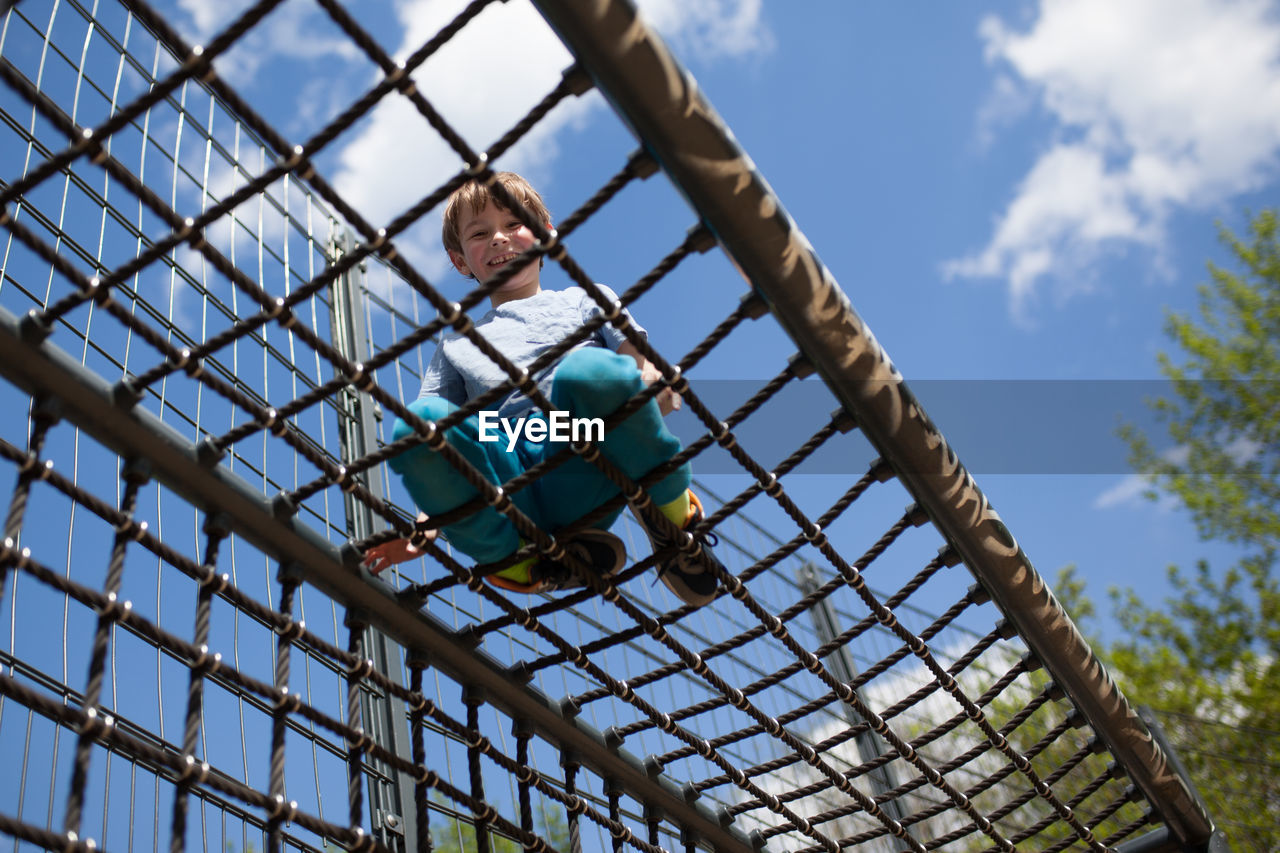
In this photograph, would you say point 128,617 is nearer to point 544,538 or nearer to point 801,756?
point 544,538

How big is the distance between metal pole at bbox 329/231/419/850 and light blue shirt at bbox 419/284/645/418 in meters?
0.13

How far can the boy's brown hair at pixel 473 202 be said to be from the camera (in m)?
1.41

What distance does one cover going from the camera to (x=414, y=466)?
3.11 feet

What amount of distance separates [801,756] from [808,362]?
1.73ft

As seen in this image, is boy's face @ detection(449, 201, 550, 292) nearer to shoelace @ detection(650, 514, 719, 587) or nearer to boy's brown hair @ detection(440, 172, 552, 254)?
boy's brown hair @ detection(440, 172, 552, 254)

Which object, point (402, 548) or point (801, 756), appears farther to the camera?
point (801, 756)

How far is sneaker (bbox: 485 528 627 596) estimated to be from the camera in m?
1.08

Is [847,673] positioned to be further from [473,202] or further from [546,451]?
[546,451]

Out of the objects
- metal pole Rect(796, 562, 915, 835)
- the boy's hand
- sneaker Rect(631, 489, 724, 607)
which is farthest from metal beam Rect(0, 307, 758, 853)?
metal pole Rect(796, 562, 915, 835)

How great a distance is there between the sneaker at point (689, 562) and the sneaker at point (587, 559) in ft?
0.13

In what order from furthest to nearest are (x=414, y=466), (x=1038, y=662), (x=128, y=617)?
(x=1038, y=662) < (x=414, y=466) < (x=128, y=617)

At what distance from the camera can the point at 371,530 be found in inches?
62.3

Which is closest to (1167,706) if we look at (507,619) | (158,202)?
(507,619)

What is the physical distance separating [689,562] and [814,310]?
32 centimetres
